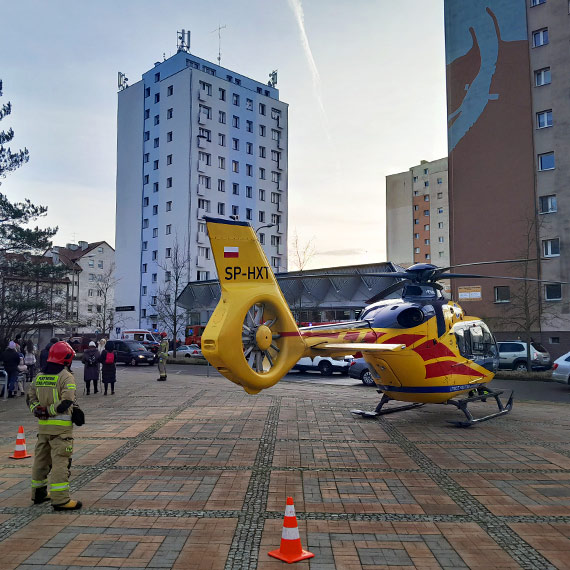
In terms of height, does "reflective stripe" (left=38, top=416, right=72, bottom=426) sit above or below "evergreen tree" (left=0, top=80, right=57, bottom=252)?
below

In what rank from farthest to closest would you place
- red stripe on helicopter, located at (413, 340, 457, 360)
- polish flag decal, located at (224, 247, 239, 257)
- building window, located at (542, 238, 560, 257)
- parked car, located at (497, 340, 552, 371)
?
building window, located at (542, 238, 560, 257) → parked car, located at (497, 340, 552, 371) → red stripe on helicopter, located at (413, 340, 457, 360) → polish flag decal, located at (224, 247, 239, 257)

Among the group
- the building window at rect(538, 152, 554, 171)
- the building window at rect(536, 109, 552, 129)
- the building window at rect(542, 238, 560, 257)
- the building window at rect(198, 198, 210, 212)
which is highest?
the building window at rect(536, 109, 552, 129)

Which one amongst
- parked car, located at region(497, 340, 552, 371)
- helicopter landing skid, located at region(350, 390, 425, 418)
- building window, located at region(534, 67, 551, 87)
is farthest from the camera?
building window, located at region(534, 67, 551, 87)

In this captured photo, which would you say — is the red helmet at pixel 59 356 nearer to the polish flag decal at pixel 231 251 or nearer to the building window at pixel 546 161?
the polish flag decal at pixel 231 251

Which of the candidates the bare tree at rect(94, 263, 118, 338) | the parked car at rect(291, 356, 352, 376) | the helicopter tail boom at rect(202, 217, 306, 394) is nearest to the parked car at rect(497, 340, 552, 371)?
the parked car at rect(291, 356, 352, 376)

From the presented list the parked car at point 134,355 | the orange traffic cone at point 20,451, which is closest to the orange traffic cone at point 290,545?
the orange traffic cone at point 20,451

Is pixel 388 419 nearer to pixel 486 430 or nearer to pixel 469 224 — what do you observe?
pixel 486 430

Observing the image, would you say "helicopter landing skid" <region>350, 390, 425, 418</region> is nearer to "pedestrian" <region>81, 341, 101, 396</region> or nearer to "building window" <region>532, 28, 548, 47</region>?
"pedestrian" <region>81, 341, 101, 396</region>

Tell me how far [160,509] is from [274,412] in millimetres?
7052

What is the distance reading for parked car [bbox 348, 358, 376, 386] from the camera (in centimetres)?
2075

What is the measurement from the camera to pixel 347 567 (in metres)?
4.76

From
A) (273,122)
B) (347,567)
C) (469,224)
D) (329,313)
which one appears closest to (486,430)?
(347,567)

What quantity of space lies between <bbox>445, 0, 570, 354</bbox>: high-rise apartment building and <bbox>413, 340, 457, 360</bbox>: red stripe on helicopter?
18853 millimetres

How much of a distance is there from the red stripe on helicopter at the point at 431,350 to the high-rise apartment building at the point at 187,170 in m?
41.0
